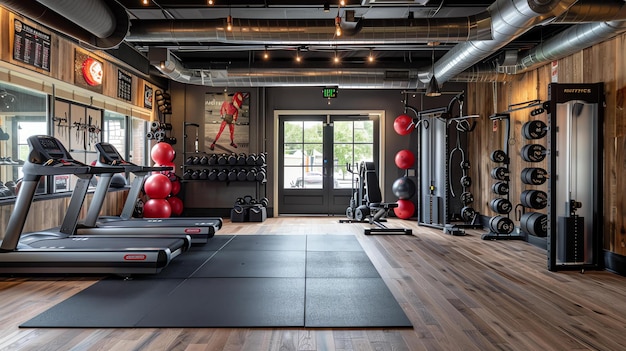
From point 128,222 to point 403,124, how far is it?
5.79 meters

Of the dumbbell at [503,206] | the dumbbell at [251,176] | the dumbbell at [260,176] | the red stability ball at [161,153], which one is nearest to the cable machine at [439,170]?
the dumbbell at [503,206]

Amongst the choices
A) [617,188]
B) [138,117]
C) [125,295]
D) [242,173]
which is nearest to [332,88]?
[242,173]

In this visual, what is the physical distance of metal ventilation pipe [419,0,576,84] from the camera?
13.1 ft

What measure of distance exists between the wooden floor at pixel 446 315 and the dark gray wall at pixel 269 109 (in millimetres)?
4648

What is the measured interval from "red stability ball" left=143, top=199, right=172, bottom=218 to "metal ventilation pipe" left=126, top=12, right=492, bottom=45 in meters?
3.73

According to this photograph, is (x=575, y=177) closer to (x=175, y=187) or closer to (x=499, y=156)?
(x=499, y=156)

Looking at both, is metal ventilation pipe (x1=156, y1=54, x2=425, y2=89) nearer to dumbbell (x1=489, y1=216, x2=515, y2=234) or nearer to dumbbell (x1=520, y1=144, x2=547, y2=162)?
dumbbell (x1=520, y1=144, x2=547, y2=162)

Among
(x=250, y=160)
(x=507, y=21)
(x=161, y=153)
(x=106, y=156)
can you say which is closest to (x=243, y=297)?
(x=106, y=156)

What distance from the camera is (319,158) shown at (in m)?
10.1

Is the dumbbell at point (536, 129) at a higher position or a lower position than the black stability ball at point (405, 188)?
higher

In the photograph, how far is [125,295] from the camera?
147 inches

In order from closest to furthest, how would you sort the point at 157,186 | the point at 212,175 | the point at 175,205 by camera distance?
the point at 157,186 → the point at 175,205 → the point at 212,175

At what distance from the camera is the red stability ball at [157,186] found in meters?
8.07

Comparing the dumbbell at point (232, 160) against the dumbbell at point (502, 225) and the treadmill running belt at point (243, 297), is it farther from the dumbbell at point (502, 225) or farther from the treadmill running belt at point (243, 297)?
the dumbbell at point (502, 225)
